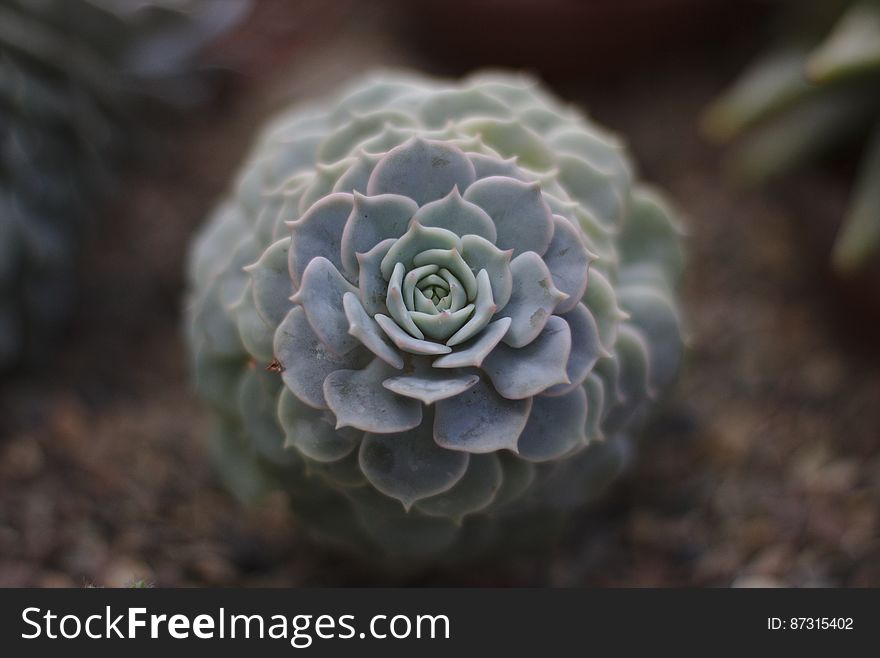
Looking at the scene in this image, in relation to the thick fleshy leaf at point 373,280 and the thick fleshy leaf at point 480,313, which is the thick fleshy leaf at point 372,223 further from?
→ the thick fleshy leaf at point 480,313

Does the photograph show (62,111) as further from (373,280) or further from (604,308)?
(604,308)

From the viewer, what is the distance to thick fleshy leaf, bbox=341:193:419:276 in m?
1.13

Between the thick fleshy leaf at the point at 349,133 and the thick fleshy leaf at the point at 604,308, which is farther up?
the thick fleshy leaf at the point at 349,133

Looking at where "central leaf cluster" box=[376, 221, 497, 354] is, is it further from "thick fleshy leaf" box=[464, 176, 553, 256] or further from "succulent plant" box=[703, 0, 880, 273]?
"succulent plant" box=[703, 0, 880, 273]

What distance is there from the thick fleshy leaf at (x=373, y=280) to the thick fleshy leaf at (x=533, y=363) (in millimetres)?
155

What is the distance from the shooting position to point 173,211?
2.21 metres

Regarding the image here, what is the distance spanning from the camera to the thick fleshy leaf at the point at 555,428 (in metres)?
1.17

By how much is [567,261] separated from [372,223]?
259 millimetres

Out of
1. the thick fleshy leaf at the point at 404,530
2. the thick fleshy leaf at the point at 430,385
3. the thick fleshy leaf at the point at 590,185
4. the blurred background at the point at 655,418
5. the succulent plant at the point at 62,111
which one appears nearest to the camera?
the thick fleshy leaf at the point at 430,385

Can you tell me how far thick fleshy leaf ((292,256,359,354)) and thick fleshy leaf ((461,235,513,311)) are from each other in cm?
16

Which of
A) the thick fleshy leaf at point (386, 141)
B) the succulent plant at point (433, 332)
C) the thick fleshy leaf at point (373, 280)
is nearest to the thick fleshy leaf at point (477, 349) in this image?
the succulent plant at point (433, 332)

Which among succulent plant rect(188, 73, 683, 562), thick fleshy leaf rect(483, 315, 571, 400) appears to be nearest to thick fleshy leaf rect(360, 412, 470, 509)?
Answer: succulent plant rect(188, 73, 683, 562)

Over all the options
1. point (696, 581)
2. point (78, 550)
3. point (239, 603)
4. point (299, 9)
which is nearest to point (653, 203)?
point (696, 581)

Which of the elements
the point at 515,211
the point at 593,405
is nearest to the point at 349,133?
the point at 515,211
